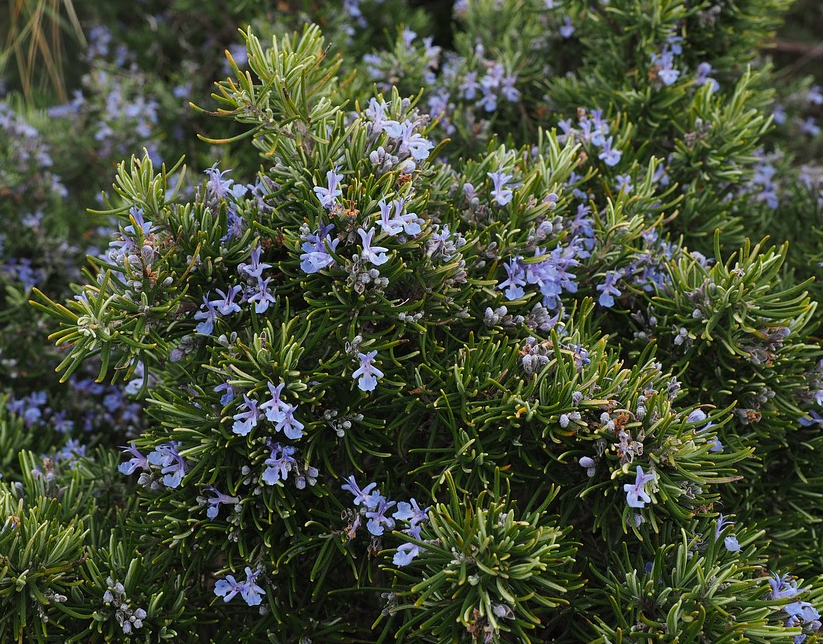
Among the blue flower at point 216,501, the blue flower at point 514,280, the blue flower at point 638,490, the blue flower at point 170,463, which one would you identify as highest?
the blue flower at point 514,280

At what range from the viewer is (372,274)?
1.56 meters

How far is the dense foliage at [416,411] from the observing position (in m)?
1.54

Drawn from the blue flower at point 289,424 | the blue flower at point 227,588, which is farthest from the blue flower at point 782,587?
the blue flower at point 227,588

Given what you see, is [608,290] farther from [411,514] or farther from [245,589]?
[245,589]

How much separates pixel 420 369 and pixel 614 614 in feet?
2.22

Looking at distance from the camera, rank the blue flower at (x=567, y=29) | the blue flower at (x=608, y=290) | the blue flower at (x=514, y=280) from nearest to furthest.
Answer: the blue flower at (x=514, y=280) < the blue flower at (x=608, y=290) < the blue flower at (x=567, y=29)

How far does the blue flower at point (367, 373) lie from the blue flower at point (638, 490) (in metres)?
0.55

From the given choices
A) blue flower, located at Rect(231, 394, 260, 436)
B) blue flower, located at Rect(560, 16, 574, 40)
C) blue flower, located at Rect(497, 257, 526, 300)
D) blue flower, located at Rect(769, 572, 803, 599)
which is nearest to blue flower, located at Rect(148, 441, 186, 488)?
blue flower, located at Rect(231, 394, 260, 436)

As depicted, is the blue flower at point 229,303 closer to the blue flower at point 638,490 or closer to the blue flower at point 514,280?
the blue flower at point 514,280

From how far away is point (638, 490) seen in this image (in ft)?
4.89

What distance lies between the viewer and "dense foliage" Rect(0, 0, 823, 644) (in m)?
1.54

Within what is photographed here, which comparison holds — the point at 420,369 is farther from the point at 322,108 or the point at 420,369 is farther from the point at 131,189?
the point at 131,189

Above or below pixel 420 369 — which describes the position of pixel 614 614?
below

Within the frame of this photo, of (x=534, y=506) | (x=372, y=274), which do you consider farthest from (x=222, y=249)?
(x=534, y=506)
